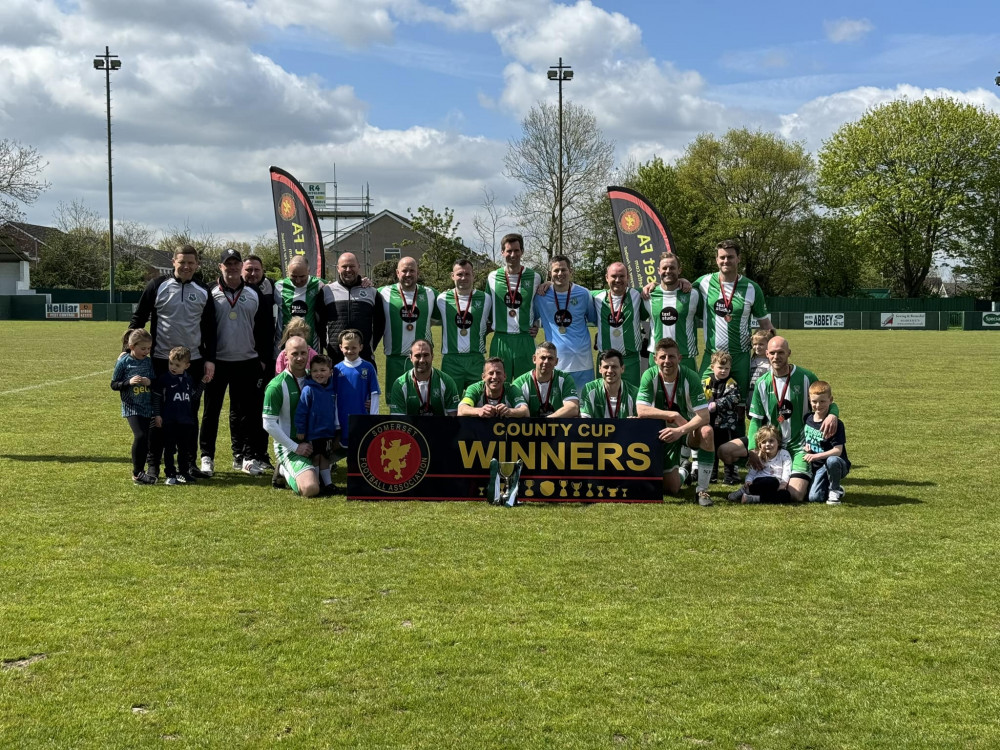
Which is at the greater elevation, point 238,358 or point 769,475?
point 238,358

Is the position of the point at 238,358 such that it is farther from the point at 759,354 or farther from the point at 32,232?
the point at 32,232

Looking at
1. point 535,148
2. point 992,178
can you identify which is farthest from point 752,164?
point 535,148

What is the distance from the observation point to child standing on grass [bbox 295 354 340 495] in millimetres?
7047

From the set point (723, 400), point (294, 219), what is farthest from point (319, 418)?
point (294, 219)

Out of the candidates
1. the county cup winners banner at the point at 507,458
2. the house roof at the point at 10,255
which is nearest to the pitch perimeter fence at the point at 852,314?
the house roof at the point at 10,255

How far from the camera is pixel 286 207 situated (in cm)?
1706

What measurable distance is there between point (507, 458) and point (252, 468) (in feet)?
7.97

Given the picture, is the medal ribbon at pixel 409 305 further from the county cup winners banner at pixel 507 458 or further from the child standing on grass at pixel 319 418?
the county cup winners banner at pixel 507 458

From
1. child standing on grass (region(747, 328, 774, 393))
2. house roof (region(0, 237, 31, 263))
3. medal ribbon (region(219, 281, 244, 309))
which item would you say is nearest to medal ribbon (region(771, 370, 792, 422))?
child standing on grass (region(747, 328, 774, 393))

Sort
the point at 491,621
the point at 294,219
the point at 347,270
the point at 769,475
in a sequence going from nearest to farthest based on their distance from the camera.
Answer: the point at 491,621, the point at 769,475, the point at 347,270, the point at 294,219

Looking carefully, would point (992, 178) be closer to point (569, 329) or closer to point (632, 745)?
point (569, 329)

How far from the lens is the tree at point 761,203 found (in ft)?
193

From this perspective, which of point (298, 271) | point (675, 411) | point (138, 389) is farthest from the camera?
point (298, 271)

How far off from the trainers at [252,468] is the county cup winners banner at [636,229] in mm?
8908
